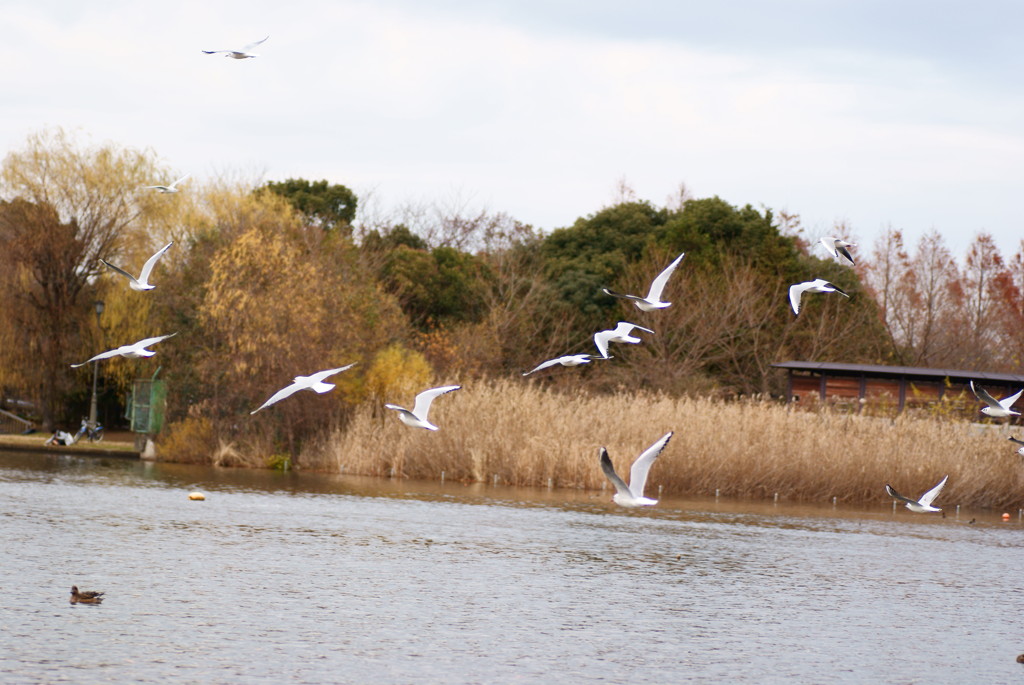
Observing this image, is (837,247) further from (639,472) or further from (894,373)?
(894,373)

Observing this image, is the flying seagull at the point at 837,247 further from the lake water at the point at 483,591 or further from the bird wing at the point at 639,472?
the lake water at the point at 483,591

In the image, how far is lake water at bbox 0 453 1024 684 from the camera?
12430 mm

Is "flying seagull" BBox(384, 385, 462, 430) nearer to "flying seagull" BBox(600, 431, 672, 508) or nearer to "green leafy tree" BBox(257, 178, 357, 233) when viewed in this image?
"flying seagull" BBox(600, 431, 672, 508)

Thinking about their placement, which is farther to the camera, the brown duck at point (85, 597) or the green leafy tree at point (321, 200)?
the green leafy tree at point (321, 200)

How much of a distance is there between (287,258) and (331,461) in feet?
22.7

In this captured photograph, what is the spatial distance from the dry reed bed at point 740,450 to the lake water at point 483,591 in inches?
118

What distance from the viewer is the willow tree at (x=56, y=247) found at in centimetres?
4434

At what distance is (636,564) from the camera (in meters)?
20.0

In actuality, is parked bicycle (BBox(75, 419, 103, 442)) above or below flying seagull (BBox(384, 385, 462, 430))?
below

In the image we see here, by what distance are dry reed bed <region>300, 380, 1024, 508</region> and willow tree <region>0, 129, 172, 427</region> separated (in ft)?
59.9

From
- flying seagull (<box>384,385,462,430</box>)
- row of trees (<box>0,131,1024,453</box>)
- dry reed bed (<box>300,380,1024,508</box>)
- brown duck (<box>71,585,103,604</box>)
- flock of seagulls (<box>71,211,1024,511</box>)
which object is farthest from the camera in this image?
row of trees (<box>0,131,1024,453</box>)

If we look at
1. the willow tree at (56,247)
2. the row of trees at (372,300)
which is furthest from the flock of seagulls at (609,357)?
the willow tree at (56,247)

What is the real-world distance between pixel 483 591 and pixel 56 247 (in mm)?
32599

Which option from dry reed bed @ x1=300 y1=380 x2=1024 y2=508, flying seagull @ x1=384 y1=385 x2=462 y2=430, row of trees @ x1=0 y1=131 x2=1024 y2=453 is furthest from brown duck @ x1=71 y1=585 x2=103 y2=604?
row of trees @ x1=0 y1=131 x2=1024 y2=453
